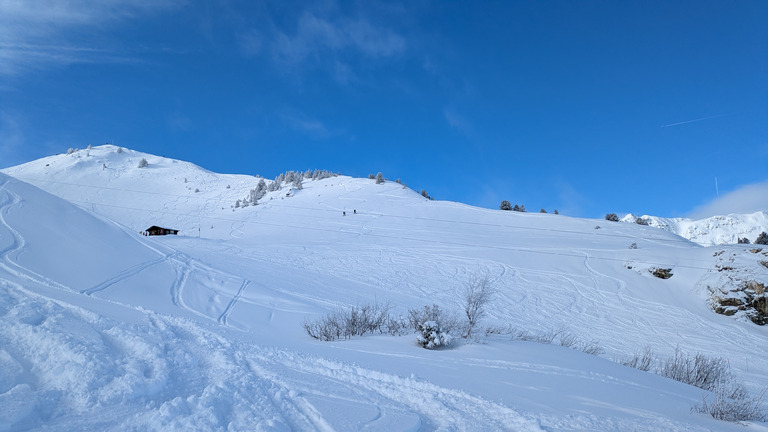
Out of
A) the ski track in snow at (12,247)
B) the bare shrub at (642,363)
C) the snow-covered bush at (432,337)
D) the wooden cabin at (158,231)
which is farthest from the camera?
the wooden cabin at (158,231)

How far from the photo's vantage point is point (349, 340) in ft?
23.9

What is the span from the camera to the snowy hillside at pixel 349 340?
130 inches

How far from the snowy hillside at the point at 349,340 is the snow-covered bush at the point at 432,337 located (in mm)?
264

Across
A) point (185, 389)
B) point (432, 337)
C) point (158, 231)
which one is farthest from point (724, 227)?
point (185, 389)

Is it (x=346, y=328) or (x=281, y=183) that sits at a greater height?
(x=281, y=183)

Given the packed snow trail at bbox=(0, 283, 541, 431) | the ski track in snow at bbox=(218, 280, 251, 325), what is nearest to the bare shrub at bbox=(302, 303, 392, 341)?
the packed snow trail at bbox=(0, 283, 541, 431)

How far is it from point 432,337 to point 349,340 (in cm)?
172

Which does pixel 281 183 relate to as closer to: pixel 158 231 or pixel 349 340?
pixel 158 231

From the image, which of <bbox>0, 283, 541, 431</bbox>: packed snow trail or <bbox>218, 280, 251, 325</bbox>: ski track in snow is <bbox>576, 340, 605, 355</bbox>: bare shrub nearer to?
<bbox>0, 283, 541, 431</bbox>: packed snow trail

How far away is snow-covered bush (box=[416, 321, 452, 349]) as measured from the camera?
673 centimetres

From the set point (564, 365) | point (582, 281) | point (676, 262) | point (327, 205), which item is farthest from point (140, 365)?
point (327, 205)

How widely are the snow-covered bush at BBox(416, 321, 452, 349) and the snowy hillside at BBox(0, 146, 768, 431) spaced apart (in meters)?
0.26

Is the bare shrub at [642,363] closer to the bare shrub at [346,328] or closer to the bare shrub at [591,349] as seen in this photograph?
the bare shrub at [591,349]

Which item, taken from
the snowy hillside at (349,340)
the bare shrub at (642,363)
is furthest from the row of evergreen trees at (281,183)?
the bare shrub at (642,363)
